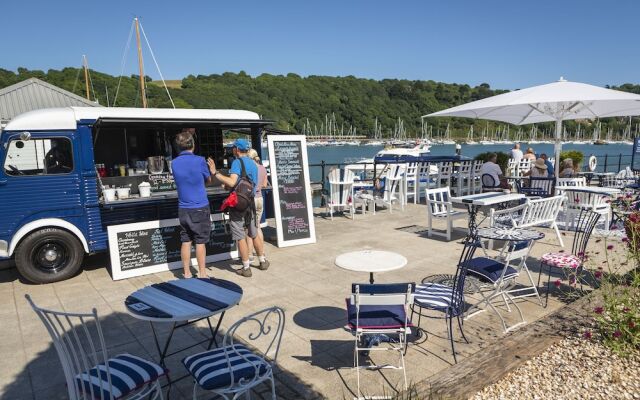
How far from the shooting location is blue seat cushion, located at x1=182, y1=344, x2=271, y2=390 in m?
2.20

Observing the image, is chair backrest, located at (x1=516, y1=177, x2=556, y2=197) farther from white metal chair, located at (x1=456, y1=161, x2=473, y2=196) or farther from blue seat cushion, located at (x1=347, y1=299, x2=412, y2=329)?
blue seat cushion, located at (x1=347, y1=299, x2=412, y2=329)

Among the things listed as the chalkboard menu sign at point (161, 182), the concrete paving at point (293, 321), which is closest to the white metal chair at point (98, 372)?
the concrete paving at point (293, 321)

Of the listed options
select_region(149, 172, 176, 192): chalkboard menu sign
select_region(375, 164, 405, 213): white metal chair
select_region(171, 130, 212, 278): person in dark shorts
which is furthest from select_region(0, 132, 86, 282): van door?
select_region(375, 164, 405, 213): white metal chair

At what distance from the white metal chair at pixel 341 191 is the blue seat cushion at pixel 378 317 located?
597 cm

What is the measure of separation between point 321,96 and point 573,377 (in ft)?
312

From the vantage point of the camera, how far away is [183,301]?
104 inches

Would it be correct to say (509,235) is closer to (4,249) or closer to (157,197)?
(157,197)

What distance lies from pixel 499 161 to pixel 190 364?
1287 cm

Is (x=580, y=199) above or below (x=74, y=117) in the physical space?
below

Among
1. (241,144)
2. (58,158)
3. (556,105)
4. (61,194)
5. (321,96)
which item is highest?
(321,96)

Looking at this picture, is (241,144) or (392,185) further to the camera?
(392,185)

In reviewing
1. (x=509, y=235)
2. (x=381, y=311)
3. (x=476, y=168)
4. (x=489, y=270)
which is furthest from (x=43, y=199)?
(x=476, y=168)

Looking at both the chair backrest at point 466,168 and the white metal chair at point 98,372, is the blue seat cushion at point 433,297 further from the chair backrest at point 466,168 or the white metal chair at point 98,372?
the chair backrest at point 466,168

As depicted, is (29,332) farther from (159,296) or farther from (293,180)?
(293,180)
